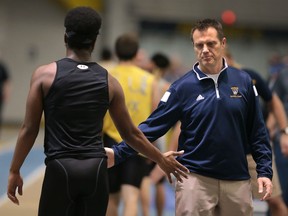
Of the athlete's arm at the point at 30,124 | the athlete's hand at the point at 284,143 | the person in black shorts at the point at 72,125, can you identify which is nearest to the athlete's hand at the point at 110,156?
the person in black shorts at the point at 72,125

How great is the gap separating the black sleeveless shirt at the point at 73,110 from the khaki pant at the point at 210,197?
85 cm

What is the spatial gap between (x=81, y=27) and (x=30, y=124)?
2.20ft

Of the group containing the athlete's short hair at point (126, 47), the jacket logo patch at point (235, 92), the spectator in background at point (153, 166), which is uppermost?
the athlete's short hair at point (126, 47)

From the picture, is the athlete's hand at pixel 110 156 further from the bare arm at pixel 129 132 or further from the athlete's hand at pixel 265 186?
the athlete's hand at pixel 265 186

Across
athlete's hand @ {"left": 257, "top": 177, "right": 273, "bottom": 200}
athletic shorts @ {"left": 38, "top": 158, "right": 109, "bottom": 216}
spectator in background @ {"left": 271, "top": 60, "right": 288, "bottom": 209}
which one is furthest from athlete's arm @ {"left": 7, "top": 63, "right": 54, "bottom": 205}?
spectator in background @ {"left": 271, "top": 60, "right": 288, "bottom": 209}

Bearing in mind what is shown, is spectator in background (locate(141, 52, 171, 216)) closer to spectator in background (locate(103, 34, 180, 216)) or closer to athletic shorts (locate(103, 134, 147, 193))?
spectator in background (locate(103, 34, 180, 216))

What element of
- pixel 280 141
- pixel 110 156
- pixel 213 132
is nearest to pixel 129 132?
pixel 110 156

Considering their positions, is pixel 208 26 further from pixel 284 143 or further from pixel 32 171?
pixel 32 171

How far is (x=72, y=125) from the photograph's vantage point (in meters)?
4.14

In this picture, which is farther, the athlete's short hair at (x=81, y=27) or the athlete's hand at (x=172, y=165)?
the athlete's hand at (x=172, y=165)

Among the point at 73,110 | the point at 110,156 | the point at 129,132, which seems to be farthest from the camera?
the point at 110,156

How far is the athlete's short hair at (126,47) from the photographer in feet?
22.9

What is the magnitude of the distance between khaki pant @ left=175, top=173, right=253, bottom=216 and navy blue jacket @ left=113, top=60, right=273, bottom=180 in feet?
0.19

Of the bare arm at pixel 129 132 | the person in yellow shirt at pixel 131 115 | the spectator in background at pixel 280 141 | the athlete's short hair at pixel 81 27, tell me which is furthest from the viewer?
the spectator in background at pixel 280 141
